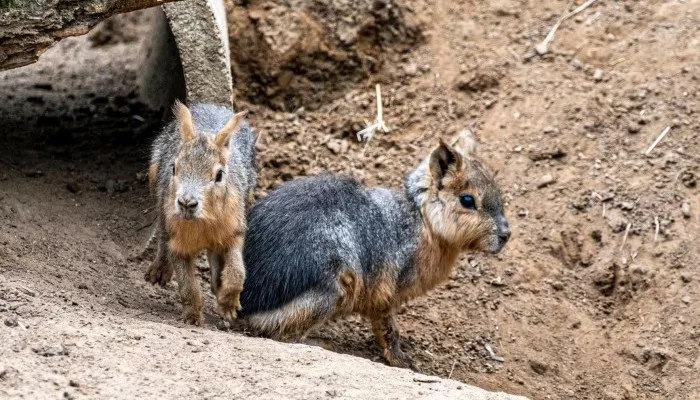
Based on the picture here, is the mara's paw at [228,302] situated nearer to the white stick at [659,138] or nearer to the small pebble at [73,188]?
the small pebble at [73,188]

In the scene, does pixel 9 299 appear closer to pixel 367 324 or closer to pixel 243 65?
pixel 367 324

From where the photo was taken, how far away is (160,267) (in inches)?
292

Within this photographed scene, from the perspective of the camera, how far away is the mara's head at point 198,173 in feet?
20.7

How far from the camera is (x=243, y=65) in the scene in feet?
32.7

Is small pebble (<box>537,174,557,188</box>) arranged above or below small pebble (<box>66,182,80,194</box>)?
above

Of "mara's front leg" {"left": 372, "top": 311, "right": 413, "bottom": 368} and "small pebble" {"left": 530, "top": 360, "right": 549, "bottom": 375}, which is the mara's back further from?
"small pebble" {"left": 530, "top": 360, "right": 549, "bottom": 375}

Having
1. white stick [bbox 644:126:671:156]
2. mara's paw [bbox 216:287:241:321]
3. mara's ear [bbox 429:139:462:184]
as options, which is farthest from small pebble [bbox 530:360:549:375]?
mara's paw [bbox 216:287:241:321]

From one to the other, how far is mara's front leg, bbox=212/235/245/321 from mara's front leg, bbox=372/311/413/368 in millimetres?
1258

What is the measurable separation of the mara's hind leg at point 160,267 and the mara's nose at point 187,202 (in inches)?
39.6

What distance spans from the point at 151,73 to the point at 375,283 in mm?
3801

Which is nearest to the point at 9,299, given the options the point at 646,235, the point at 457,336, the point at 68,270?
the point at 68,270

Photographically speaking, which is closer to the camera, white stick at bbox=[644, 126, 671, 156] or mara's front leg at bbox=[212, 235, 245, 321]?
mara's front leg at bbox=[212, 235, 245, 321]

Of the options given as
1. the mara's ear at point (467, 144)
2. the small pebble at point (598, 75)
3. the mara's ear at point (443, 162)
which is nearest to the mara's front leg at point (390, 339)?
the mara's ear at point (443, 162)

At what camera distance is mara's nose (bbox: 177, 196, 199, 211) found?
6.26 metres
